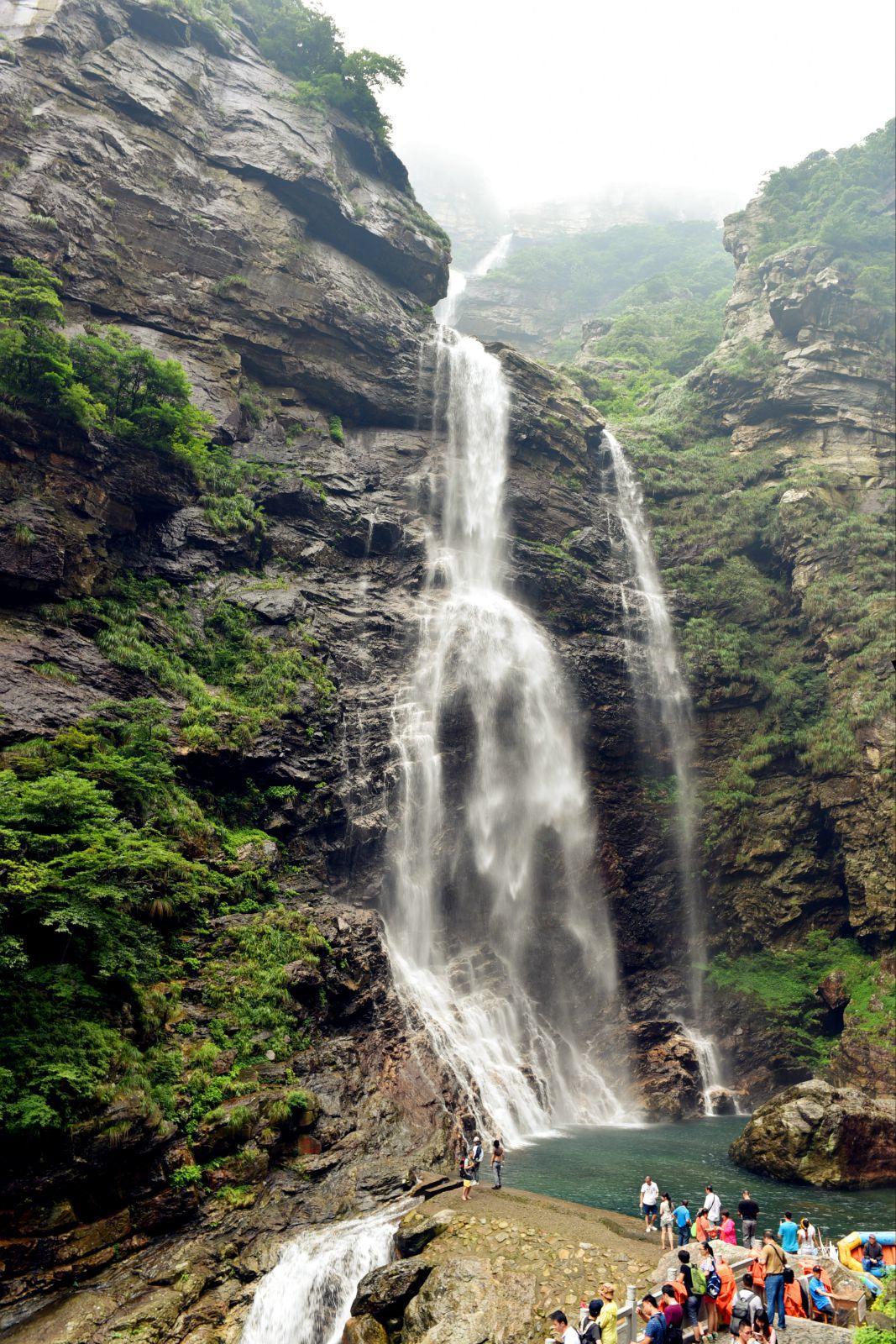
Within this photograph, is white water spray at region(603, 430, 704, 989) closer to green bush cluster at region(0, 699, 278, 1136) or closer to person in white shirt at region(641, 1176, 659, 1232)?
person in white shirt at region(641, 1176, 659, 1232)

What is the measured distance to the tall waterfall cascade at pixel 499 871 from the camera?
Answer: 71.6 ft

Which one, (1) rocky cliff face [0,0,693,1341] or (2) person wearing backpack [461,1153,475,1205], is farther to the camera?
(2) person wearing backpack [461,1153,475,1205]

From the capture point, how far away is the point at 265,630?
85.0 ft

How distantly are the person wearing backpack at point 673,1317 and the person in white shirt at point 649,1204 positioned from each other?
4.50 meters

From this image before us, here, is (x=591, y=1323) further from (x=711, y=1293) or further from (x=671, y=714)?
(x=671, y=714)

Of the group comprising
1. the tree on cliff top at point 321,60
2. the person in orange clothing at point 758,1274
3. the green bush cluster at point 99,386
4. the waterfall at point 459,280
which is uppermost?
the waterfall at point 459,280

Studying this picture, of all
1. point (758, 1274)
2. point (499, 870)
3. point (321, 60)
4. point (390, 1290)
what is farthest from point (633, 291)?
point (390, 1290)

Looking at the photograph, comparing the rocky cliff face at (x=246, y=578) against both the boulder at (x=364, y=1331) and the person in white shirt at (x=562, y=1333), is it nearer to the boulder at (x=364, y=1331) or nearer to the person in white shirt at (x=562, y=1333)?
the boulder at (x=364, y=1331)

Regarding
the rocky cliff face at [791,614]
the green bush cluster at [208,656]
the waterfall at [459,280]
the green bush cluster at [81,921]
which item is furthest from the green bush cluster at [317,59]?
the green bush cluster at [81,921]

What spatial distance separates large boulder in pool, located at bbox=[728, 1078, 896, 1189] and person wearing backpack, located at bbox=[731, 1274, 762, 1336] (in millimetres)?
9479

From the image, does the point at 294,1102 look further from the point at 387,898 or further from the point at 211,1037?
the point at 387,898

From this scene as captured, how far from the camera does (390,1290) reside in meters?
10.3

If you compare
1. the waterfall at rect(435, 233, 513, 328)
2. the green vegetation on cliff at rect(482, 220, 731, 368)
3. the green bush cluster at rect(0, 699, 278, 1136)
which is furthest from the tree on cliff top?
the green bush cluster at rect(0, 699, 278, 1136)

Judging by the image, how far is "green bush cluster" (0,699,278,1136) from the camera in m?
11.2
